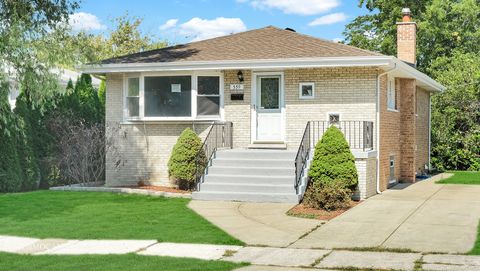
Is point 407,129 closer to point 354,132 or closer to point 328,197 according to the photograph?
point 354,132

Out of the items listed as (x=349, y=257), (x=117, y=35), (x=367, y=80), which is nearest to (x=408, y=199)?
(x=367, y=80)

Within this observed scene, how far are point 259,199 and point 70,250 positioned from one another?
5993 millimetres

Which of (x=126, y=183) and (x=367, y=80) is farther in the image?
(x=126, y=183)

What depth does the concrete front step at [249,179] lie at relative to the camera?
49.7 feet

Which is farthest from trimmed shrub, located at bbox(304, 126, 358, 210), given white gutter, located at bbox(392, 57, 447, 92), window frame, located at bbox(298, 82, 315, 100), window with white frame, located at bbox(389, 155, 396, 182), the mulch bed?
window with white frame, located at bbox(389, 155, 396, 182)

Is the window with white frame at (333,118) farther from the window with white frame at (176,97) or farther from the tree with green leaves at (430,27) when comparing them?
the tree with green leaves at (430,27)

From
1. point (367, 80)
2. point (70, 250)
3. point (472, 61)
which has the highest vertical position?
point (472, 61)

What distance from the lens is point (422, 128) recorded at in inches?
949

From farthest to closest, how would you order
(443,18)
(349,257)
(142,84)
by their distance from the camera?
1. (443,18)
2. (142,84)
3. (349,257)

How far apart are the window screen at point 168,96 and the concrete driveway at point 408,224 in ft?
19.6

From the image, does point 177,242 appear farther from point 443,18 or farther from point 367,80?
point 443,18

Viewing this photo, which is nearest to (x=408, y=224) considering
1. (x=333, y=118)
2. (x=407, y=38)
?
(x=333, y=118)

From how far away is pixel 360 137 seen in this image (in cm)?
1659

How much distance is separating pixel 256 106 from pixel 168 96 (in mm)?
2552
